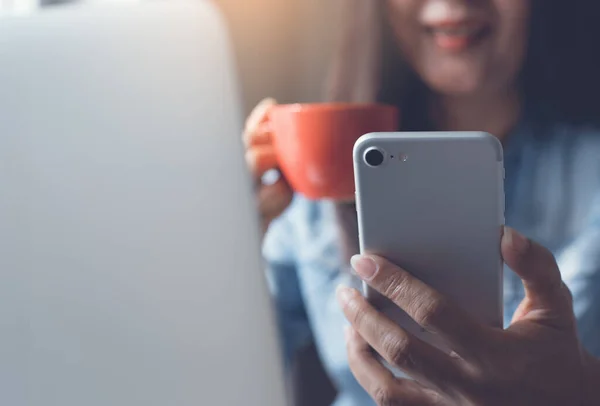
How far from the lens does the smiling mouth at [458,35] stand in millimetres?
356

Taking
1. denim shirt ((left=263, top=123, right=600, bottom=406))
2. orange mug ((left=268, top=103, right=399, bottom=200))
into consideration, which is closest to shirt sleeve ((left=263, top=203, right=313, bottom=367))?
denim shirt ((left=263, top=123, right=600, bottom=406))

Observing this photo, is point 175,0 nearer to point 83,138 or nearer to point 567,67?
point 83,138

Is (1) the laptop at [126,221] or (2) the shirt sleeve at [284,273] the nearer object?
(1) the laptop at [126,221]

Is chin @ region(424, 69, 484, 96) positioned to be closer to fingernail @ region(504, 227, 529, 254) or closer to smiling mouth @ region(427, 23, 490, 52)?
smiling mouth @ region(427, 23, 490, 52)

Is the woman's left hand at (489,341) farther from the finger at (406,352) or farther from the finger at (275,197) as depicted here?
the finger at (275,197)

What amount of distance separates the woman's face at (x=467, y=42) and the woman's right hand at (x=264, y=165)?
0.12m

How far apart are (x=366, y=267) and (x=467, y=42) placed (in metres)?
0.17

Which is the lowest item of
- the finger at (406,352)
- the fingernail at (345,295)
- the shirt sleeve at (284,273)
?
the shirt sleeve at (284,273)

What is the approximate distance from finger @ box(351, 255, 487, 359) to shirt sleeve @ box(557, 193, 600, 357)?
94mm

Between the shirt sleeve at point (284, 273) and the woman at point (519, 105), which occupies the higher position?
the woman at point (519, 105)

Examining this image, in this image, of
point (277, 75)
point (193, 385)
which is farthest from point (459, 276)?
point (277, 75)

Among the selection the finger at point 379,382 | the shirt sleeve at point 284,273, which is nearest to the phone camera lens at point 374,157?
the finger at point 379,382

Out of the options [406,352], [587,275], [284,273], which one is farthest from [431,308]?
[284,273]

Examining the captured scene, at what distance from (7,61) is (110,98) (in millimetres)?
49
